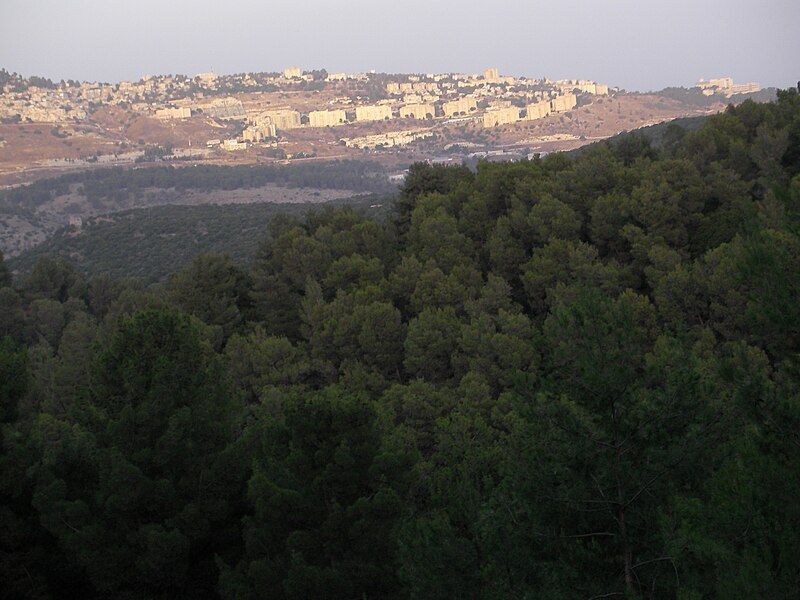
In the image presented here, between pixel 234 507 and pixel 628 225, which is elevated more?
pixel 628 225

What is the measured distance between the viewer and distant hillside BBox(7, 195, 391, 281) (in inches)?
1815

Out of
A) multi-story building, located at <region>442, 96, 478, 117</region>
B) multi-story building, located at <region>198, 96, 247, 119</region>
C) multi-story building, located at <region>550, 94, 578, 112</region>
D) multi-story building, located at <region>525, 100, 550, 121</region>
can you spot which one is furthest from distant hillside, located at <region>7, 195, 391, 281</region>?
multi-story building, located at <region>442, 96, 478, 117</region>

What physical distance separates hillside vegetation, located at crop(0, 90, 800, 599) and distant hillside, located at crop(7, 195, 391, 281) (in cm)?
2527

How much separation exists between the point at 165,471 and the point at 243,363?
24.8 ft

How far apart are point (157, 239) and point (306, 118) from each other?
73710mm

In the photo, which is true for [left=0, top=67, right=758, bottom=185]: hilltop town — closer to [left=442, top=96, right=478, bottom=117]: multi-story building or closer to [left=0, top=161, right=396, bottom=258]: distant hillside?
[left=442, top=96, right=478, bottom=117]: multi-story building

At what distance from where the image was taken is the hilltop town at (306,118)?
3873 inches

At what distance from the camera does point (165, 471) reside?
10.2 m

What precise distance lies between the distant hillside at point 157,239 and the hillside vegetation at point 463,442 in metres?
25.3

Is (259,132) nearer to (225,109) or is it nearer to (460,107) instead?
(225,109)

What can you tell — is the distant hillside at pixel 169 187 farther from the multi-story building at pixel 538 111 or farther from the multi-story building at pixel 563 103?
the multi-story building at pixel 563 103

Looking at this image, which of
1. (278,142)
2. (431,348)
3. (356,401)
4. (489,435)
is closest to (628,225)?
(431,348)

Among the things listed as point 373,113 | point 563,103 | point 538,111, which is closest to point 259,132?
point 373,113

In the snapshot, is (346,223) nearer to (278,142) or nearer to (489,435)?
(489,435)
